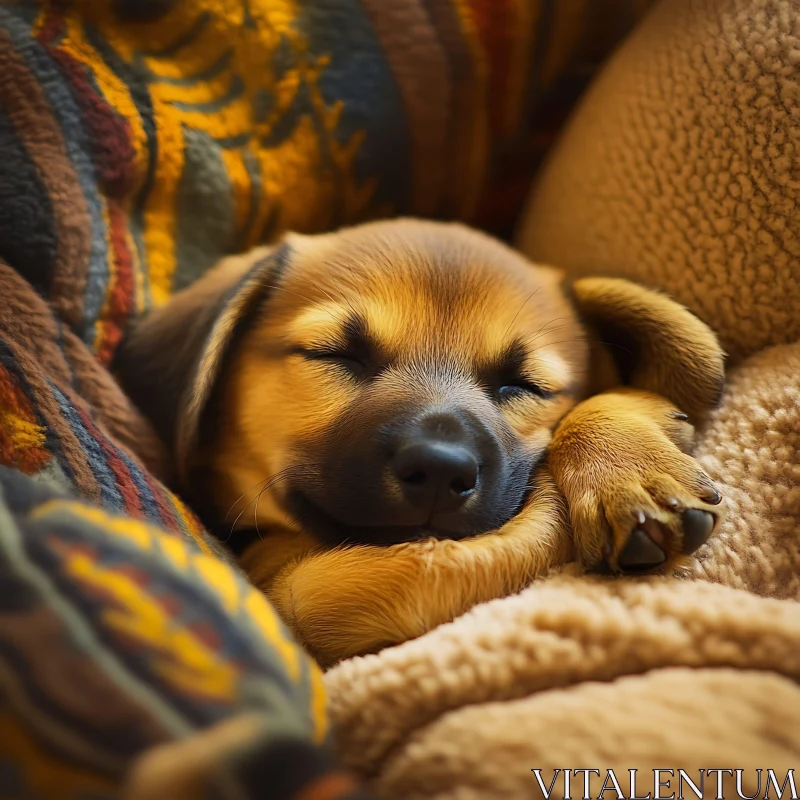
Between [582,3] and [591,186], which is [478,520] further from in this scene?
[582,3]

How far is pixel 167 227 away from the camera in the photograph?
2020 mm

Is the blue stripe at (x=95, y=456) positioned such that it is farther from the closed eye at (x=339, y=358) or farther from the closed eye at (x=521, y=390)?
the closed eye at (x=521, y=390)

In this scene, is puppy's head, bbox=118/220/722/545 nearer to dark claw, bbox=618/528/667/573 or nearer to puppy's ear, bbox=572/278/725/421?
puppy's ear, bbox=572/278/725/421

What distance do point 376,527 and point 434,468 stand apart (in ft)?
0.66

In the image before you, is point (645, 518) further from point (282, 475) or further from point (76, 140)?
point (76, 140)

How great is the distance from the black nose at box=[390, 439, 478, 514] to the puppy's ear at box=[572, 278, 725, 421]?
1.83ft

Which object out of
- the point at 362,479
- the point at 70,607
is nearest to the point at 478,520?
the point at 362,479

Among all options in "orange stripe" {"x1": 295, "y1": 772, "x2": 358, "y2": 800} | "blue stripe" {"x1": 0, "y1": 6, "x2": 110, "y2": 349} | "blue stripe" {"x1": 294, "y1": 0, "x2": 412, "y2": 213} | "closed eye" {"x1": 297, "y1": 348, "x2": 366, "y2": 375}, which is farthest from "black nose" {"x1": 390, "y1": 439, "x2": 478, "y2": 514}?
"blue stripe" {"x1": 294, "y1": 0, "x2": 412, "y2": 213}

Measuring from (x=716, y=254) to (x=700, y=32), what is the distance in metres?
0.55

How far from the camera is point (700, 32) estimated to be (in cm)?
181

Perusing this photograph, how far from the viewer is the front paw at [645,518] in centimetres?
126

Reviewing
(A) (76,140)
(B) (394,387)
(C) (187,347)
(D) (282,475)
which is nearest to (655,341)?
(B) (394,387)

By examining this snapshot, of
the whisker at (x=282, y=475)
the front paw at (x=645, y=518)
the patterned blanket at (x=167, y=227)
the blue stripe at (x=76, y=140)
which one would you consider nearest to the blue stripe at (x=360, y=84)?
the patterned blanket at (x=167, y=227)

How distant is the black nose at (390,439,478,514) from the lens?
1.32 meters
